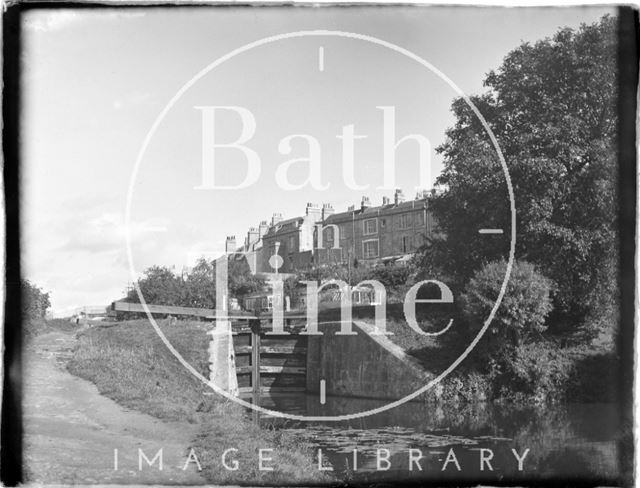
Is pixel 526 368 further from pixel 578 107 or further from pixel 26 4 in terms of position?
pixel 26 4

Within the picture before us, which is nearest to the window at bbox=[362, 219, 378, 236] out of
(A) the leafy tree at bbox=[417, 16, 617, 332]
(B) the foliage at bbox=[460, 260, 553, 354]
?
(A) the leafy tree at bbox=[417, 16, 617, 332]

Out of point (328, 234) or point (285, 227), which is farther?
point (328, 234)

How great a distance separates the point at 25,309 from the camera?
8.64 metres

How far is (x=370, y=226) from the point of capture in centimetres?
4603

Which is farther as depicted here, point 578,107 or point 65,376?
point 578,107

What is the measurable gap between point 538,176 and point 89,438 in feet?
46.8

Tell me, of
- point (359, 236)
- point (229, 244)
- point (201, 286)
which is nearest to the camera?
point (229, 244)

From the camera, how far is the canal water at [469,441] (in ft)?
31.6

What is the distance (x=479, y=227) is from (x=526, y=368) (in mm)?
4000

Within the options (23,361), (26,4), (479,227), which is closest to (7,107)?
(26,4)

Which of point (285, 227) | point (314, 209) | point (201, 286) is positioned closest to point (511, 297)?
point (201, 286)

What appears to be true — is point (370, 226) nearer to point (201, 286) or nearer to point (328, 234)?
point (328, 234)

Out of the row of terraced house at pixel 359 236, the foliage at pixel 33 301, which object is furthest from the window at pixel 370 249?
the foliage at pixel 33 301

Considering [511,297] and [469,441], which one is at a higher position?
[511,297]
